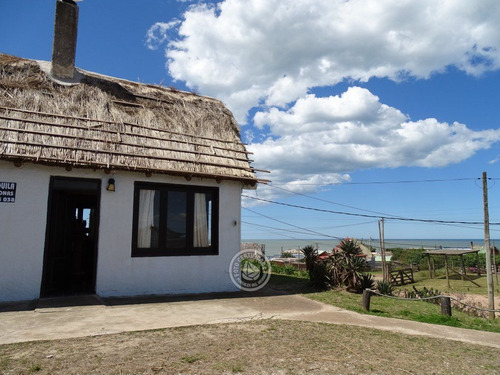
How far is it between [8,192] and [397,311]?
30.9 ft

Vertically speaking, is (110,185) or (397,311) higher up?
(110,185)

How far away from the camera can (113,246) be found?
7.99 m

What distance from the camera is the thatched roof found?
7.64 metres

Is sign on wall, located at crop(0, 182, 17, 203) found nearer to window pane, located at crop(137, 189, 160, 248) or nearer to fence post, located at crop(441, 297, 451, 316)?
window pane, located at crop(137, 189, 160, 248)

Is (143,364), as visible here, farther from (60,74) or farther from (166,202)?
(60,74)

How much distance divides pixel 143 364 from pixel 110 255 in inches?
173

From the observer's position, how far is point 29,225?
7.30 m

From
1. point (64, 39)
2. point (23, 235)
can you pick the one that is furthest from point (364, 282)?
point (64, 39)

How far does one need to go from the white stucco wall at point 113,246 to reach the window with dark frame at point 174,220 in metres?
0.16

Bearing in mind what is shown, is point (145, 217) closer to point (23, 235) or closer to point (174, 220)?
point (174, 220)

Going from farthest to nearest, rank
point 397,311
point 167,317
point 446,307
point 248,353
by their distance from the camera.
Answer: point 397,311
point 446,307
point 167,317
point 248,353

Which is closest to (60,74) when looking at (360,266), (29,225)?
Result: (29,225)

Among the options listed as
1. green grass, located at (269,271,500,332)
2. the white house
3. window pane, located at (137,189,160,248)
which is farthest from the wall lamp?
green grass, located at (269,271,500,332)

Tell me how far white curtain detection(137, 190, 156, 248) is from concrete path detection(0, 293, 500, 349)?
1.43 metres
